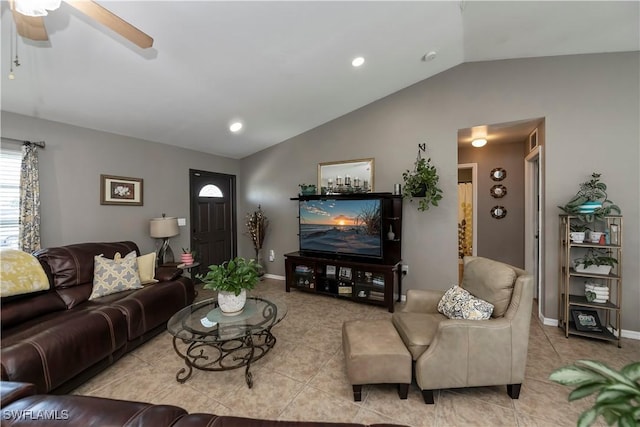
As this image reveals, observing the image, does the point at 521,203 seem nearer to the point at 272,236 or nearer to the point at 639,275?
the point at 639,275

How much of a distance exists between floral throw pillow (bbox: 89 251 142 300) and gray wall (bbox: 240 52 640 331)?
2.51 meters

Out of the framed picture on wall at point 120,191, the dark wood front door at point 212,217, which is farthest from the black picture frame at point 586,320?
the framed picture on wall at point 120,191

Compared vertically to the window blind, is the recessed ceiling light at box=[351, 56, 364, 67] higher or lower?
higher

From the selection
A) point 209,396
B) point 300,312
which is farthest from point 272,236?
point 209,396

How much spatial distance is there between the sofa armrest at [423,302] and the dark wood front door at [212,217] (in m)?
3.69

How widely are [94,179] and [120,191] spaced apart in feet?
1.03

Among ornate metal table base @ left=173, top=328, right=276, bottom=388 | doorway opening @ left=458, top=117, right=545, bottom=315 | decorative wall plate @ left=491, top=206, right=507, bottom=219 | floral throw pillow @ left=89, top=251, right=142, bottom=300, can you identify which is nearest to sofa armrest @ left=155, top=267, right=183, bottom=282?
floral throw pillow @ left=89, top=251, right=142, bottom=300

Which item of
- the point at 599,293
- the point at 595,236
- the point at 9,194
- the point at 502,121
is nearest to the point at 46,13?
the point at 9,194

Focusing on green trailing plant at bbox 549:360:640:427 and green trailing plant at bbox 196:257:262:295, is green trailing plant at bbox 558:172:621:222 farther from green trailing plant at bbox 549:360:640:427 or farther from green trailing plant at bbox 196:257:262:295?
green trailing plant at bbox 196:257:262:295

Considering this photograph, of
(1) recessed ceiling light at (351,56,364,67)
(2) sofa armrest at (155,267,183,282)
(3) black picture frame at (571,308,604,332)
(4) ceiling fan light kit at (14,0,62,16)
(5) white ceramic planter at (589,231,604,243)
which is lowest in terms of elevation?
(3) black picture frame at (571,308,604,332)

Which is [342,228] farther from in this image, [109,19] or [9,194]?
[9,194]

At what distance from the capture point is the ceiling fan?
1337 mm

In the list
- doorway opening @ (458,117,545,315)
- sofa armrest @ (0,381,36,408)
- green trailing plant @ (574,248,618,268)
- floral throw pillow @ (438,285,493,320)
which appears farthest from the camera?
doorway opening @ (458,117,545,315)

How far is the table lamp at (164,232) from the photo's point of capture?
364cm
